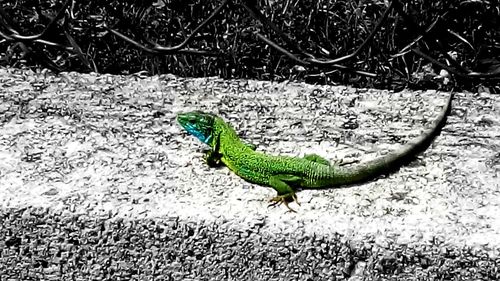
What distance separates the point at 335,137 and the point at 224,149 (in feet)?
0.96

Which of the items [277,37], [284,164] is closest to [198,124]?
[284,164]

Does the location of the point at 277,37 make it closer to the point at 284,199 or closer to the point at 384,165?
the point at 384,165

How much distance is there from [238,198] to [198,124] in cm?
29

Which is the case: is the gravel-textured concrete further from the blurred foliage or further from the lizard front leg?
the blurred foliage

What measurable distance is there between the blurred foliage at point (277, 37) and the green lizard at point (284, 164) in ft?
2.79

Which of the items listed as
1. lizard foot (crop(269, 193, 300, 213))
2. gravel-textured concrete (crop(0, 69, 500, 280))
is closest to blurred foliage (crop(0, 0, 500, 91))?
gravel-textured concrete (crop(0, 69, 500, 280))

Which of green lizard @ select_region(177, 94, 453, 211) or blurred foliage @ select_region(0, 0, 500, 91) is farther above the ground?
green lizard @ select_region(177, 94, 453, 211)

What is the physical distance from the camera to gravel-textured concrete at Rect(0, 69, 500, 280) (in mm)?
1874

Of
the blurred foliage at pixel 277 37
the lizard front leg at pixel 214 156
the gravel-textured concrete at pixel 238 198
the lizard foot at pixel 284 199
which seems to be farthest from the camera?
the blurred foliage at pixel 277 37

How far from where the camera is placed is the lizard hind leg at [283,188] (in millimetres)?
2004

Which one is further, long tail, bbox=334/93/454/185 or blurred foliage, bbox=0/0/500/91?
blurred foliage, bbox=0/0/500/91

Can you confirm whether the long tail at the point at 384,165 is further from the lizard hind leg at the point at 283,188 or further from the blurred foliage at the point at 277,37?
the blurred foliage at the point at 277,37

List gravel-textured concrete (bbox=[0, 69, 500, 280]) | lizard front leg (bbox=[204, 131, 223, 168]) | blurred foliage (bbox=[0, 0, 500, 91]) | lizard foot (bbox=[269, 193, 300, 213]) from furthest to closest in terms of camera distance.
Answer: blurred foliage (bbox=[0, 0, 500, 91])
lizard front leg (bbox=[204, 131, 223, 168])
lizard foot (bbox=[269, 193, 300, 213])
gravel-textured concrete (bbox=[0, 69, 500, 280])

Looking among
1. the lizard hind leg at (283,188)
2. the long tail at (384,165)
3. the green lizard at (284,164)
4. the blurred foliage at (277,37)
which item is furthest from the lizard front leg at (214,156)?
the blurred foliage at (277,37)
